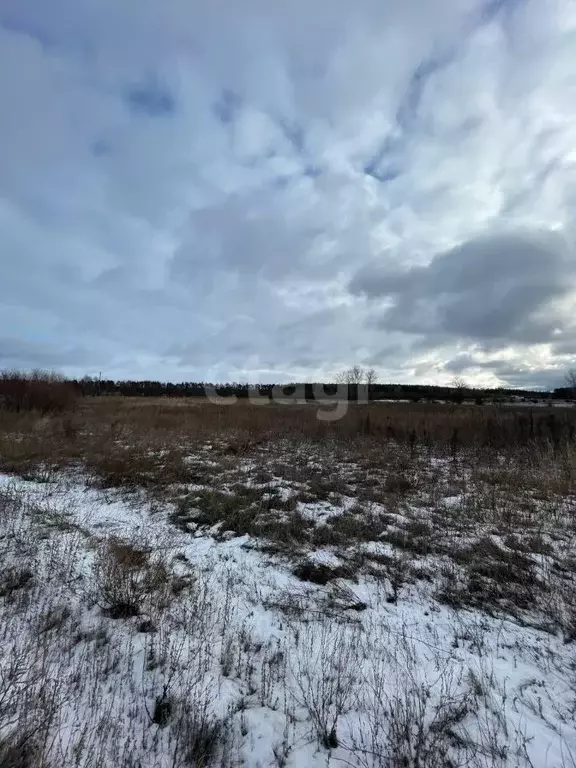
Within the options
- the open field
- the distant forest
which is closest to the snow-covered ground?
the open field

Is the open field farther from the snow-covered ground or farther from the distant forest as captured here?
the distant forest

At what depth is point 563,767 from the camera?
7.74ft

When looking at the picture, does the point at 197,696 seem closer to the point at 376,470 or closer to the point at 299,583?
the point at 299,583

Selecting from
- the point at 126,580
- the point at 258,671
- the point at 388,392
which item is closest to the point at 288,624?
the point at 258,671

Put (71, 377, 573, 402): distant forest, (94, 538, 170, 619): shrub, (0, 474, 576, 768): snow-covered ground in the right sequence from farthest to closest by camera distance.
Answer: (71, 377, 573, 402): distant forest < (94, 538, 170, 619): shrub < (0, 474, 576, 768): snow-covered ground

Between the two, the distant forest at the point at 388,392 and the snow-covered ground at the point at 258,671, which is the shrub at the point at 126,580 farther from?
the distant forest at the point at 388,392

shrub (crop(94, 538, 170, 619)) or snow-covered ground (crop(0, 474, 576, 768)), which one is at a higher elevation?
shrub (crop(94, 538, 170, 619))

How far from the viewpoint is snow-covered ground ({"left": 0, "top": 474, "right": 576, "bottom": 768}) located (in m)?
2.46

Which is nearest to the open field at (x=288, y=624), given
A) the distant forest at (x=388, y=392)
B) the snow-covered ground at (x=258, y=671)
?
the snow-covered ground at (x=258, y=671)

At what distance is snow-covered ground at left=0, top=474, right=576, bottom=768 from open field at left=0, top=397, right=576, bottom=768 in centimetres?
2

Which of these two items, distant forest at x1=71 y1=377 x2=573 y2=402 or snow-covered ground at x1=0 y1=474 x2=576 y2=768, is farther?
distant forest at x1=71 y1=377 x2=573 y2=402

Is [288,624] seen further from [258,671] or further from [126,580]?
[126,580]

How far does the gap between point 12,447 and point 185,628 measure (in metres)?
11.8

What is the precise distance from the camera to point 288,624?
12.4ft
